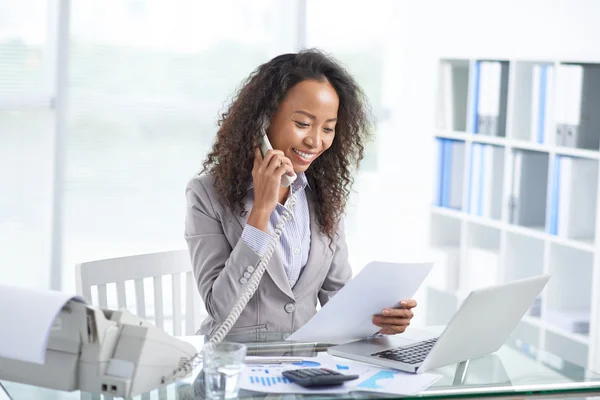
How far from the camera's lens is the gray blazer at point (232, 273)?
219cm

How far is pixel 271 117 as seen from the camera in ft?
7.76

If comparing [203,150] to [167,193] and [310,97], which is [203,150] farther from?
[310,97]

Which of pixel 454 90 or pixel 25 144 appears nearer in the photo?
pixel 454 90

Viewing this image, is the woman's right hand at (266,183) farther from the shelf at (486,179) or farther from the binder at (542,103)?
the shelf at (486,179)

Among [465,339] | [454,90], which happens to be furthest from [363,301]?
[454,90]

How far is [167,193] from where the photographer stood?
4.68 m

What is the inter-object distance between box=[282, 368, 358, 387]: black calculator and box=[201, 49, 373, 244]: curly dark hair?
28.6 inches

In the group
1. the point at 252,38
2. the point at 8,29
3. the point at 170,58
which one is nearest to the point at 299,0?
the point at 252,38

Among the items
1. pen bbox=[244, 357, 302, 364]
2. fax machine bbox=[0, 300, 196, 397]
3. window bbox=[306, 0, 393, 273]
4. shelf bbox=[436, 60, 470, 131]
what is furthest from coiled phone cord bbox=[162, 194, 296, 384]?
window bbox=[306, 0, 393, 273]

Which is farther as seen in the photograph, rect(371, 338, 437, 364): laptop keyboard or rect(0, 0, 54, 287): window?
rect(0, 0, 54, 287): window

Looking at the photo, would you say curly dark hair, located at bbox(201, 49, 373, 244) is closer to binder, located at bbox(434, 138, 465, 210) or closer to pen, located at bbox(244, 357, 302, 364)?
pen, located at bbox(244, 357, 302, 364)

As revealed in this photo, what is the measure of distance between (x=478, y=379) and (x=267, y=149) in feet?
2.73

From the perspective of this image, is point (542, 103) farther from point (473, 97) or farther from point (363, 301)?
point (363, 301)

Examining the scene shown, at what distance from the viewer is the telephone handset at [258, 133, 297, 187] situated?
2283 millimetres
